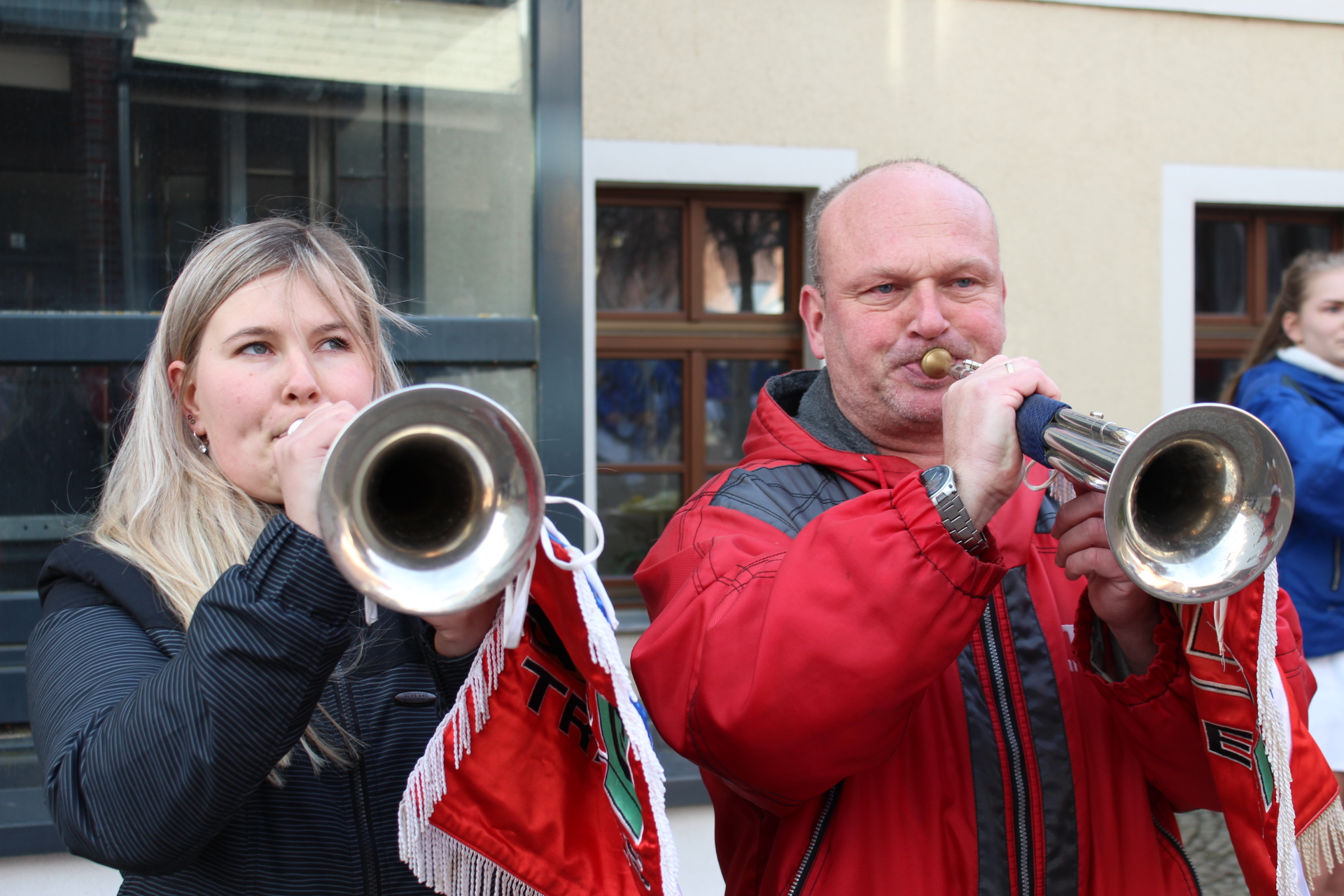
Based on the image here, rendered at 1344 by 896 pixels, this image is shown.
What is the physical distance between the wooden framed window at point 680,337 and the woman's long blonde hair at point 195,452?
2.76 metres

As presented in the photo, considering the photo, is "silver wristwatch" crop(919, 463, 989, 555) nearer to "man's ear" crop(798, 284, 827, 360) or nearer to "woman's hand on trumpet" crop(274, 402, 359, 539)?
"man's ear" crop(798, 284, 827, 360)

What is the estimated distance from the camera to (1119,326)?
4531 mm

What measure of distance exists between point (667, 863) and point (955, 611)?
0.45 meters

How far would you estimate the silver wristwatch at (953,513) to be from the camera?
1.30m

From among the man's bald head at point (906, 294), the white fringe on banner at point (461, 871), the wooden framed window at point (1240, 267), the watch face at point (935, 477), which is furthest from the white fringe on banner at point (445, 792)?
the wooden framed window at point (1240, 267)

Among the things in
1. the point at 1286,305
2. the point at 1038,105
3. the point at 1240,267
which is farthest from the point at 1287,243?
the point at 1286,305

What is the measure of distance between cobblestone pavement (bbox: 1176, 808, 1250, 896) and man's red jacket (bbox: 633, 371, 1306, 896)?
237cm

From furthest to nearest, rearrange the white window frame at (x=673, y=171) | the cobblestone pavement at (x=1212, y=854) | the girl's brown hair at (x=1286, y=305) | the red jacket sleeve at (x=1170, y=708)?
the white window frame at (x=673, y=171) < the cobblestone pavement at (x=1212, y=854) < the girl's brown hair at (x=1286, y=305) < the red jacket sleeve at (x=1170, y=708)

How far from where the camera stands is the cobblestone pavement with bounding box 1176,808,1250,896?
3.76m

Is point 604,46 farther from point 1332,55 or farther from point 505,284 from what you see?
point 1332,55

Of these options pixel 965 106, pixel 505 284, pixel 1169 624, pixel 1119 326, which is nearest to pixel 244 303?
pixel 1169 624

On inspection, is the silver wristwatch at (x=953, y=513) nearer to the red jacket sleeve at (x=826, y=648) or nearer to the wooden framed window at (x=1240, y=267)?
the red jacket sleeve at (x=826, y=648)

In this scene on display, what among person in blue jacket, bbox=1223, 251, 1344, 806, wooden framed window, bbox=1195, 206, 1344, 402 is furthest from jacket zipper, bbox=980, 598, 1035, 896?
wooden framed window, bbox=1195, 206, 1344, 402

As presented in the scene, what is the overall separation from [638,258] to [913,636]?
10.7 feet
